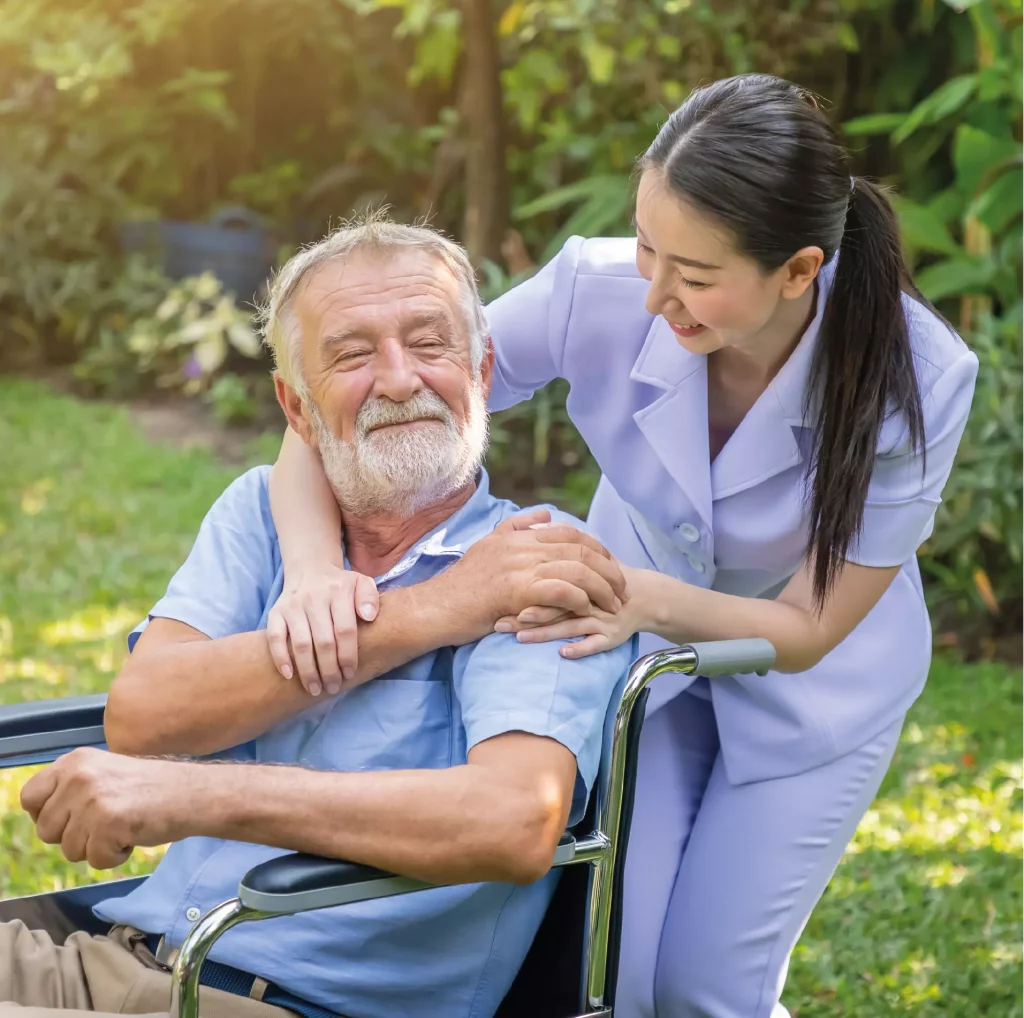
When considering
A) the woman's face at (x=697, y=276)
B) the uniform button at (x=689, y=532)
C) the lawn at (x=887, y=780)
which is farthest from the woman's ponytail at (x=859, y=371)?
the lawn at (x=887, y=780)

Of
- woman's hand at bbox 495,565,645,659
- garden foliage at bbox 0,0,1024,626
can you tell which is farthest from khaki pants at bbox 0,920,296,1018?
garden foliage at bbox 0,0,1024,626

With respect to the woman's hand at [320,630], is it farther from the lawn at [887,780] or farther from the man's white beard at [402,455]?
the lawn at [887,780]

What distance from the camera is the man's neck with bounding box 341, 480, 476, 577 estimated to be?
83.2 inches

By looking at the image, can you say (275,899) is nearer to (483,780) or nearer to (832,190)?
(483,780)

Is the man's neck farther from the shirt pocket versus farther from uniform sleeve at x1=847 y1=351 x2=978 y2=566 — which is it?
uniform sleeve at x1=847 y1=351 x2=978 y2=566

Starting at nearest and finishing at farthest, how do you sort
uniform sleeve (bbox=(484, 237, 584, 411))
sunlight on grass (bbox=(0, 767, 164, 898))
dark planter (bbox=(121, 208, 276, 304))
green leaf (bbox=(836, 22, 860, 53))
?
uniform sleeve (bbox=(484, 237, 584, 411)), sunlight on grass (bbox=(0, 767, 164, 898)), green leaf (bbox=(836, 22, 860, 53)), dark planter (bbox=(121, 208, 276, 304))

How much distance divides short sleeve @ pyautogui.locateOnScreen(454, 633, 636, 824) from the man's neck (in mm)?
292

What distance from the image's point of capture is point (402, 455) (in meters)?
2.01

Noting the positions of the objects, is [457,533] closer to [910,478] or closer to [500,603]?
[500,603]

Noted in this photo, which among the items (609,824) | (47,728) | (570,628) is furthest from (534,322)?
(47,728)

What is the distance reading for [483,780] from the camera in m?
1.66

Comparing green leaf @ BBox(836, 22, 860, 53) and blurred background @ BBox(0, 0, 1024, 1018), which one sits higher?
green leaf @ BBox(836, 22, 860, 53)

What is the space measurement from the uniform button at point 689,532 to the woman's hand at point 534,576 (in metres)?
0.34

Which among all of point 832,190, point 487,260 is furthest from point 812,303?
point 487,260
